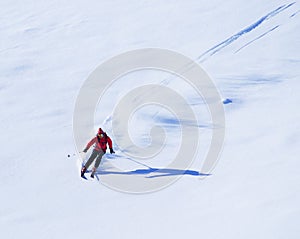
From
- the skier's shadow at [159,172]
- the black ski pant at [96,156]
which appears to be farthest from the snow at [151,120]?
the black ski pant at [96,156]

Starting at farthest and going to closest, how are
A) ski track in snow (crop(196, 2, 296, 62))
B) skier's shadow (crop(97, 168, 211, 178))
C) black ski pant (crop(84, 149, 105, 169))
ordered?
ski track in snow (crop(196, 2, 296, 62)), black ski pant (crop(84, 149, 105, 169)), skier's shadow (crop(97, 168, 211, 178))

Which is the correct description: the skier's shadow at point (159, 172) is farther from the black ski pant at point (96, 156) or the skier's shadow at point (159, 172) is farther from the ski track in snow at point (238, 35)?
the ski track in snow at point (238, 35)

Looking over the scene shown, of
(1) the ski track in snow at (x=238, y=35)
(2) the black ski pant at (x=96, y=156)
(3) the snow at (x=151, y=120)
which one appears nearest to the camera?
(3) the snow at (x=151, y=120)

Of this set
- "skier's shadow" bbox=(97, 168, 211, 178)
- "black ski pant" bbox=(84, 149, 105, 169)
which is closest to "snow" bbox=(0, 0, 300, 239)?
"skier's shadow" bbox=(97, 168, 211, 178)

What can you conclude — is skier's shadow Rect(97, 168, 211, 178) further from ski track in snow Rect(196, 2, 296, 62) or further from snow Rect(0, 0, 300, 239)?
ski track in snow Rect(196, 2, 296, 62)

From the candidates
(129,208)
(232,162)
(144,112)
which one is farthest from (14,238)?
(144,112)

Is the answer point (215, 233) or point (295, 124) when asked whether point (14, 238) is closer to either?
point (215, 233)

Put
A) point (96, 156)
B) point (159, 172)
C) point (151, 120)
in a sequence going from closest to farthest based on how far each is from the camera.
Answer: point (159, 172)
point (96, 156)
point (151, 120)

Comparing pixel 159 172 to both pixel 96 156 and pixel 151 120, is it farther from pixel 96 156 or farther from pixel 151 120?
pixel 151 120

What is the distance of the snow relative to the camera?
816 centimetres

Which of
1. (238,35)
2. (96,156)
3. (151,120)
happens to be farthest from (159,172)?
(238,35)

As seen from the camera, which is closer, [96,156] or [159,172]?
[159,172]

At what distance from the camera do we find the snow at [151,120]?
8.16 m

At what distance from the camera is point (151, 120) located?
13297 mm
